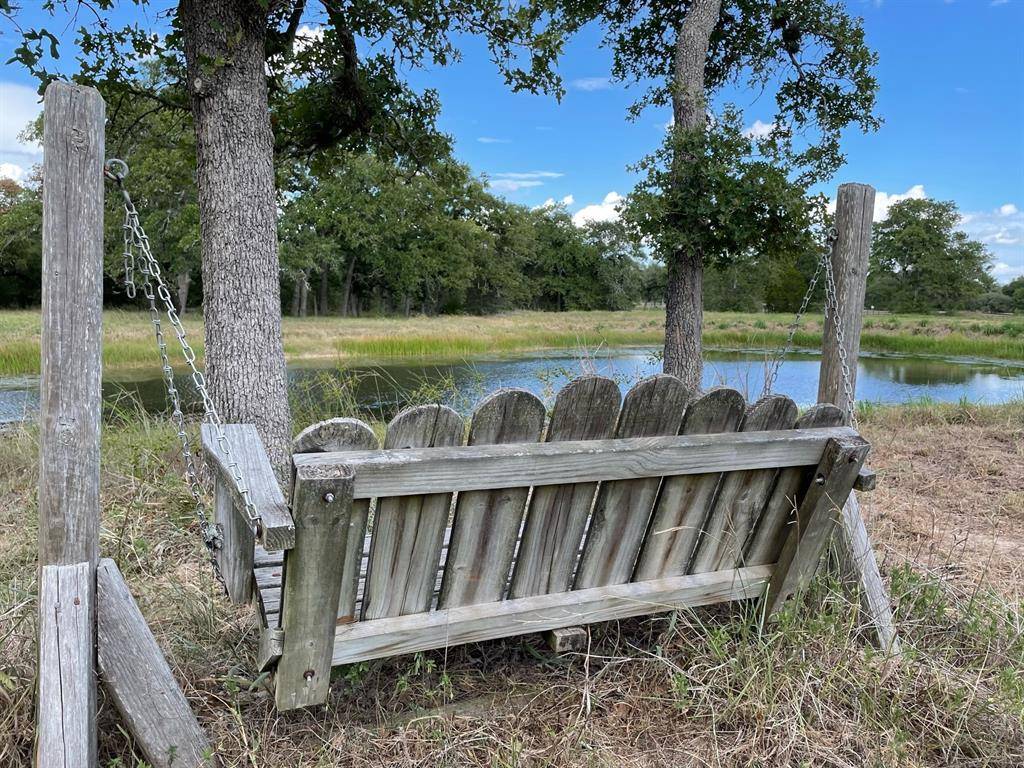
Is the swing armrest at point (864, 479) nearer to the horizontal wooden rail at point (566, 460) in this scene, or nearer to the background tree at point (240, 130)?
the horizontal wooden rail at point (566, 460)

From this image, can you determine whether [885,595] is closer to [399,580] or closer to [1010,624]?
[1010,624]

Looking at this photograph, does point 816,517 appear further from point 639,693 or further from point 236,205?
point 236,205

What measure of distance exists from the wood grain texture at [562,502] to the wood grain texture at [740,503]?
487 millimetres

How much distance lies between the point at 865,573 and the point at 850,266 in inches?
51.6

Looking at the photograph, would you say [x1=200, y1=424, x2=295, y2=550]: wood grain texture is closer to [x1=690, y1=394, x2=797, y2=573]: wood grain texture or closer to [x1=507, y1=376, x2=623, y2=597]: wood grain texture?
[x1=507, y1=376, x2=623, y2=597]: wood grain texture

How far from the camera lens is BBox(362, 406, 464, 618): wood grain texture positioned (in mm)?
1746

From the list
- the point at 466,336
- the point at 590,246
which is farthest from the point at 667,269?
the point at 590,246

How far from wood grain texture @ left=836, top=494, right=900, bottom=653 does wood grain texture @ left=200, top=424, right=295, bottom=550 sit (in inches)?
82.5

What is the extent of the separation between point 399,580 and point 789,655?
140cm

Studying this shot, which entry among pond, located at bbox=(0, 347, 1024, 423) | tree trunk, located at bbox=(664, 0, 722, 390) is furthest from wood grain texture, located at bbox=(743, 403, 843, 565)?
tree trunk, located at bbox=(664, 0, 722, 390)

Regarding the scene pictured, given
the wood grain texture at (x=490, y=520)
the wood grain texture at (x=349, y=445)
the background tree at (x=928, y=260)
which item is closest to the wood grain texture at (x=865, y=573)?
the wood grain texture at (x=490, y=520)

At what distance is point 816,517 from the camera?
2328 millimetres

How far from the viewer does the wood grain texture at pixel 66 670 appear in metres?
A: 1.74

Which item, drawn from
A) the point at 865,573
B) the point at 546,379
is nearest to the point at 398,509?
the point at 865,573
